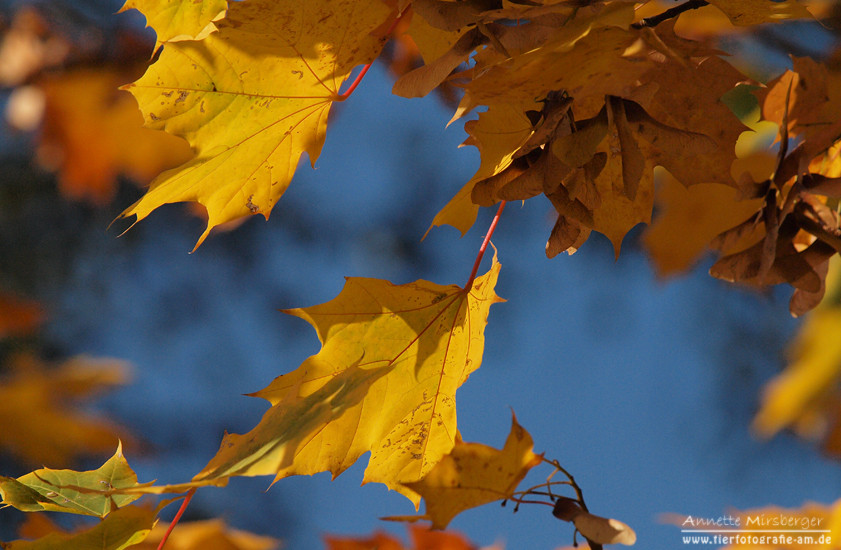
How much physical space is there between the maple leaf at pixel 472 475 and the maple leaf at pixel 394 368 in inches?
2.1

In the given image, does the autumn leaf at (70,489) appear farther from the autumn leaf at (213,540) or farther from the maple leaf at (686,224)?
the maple leaf at (686,224)

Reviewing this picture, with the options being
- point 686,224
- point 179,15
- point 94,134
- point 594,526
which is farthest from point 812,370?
point 94,134

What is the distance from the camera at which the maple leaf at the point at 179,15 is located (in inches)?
17.3

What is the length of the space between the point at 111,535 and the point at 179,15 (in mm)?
315

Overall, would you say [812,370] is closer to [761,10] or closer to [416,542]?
[416,542]

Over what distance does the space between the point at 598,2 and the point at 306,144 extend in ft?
0.71

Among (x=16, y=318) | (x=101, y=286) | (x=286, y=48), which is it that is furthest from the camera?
(x=101, y=286)

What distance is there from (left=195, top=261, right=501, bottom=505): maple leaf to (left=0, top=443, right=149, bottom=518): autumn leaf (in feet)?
0.36

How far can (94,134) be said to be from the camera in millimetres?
2326

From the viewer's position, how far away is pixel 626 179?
364mm

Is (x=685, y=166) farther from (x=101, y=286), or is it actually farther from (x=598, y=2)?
(x=101, y=286)

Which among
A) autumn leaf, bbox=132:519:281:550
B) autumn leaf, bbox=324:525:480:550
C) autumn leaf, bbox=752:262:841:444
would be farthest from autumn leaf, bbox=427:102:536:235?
autumn leaf, bbox=752:262:841:444

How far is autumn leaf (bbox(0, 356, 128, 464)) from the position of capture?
228 cm

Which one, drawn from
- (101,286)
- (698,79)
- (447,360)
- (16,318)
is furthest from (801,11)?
(101,286)
